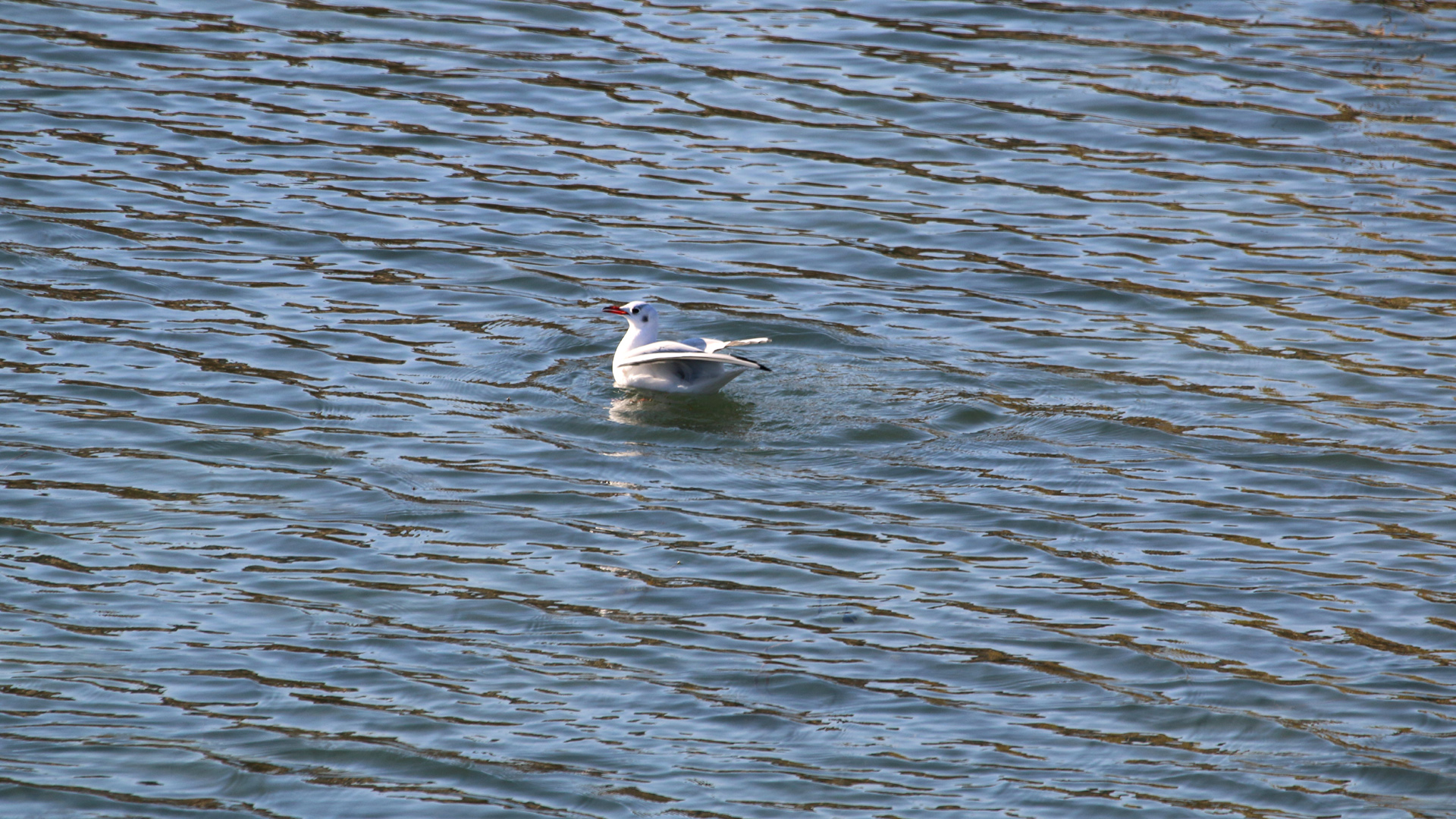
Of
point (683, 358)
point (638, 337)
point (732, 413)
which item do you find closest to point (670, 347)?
point (683, 358)

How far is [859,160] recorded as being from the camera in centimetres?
1491

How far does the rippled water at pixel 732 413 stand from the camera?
7.18 m

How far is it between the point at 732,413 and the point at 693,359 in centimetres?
55

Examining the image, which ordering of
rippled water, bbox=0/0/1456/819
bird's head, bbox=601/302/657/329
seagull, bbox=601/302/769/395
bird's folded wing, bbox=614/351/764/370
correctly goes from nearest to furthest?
rippled water, bbox=0/0/1456/819 < bird's folded wing, bbox=614/351/764/370 < seagull, bbox=601/302/769/395 < bird's head, bbox=601/302/657/329

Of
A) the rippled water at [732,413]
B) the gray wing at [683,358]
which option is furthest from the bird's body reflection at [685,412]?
the gray wing at [683,358]

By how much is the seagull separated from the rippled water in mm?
214

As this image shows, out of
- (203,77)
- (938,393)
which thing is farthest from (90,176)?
(938,393)

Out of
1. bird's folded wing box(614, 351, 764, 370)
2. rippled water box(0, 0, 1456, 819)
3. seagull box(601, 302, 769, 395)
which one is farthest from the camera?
seagull box(601, 302, 769, 395)

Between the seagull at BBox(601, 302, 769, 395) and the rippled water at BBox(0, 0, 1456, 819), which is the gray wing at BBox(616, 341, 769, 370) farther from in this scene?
the rippled water at BBox(0, 0, 1456, 819)

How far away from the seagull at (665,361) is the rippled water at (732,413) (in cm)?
21

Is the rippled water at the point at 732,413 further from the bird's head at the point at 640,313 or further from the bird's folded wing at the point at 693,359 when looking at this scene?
the bird's head at the point at 640,313

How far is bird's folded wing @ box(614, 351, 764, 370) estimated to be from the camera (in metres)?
10.4

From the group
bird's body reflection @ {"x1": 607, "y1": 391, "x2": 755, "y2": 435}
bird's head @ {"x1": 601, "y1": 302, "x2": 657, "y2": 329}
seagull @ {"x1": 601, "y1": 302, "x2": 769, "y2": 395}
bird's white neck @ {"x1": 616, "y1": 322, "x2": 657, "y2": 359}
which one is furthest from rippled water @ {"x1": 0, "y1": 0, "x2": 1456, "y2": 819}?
bird's head @ {"x1": 601, "y1": 302, "x2": 657, "y2": 329}

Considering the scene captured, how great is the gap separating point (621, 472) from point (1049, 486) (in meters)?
2.38
